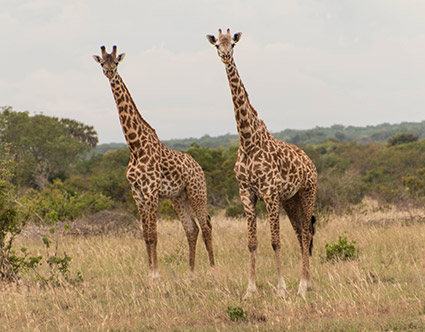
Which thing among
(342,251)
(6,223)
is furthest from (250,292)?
(6,223)

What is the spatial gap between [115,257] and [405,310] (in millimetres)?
6291

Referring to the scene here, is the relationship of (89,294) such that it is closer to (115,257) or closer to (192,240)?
(192,240)

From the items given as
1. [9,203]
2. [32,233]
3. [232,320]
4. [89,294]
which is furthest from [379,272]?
[32,233]

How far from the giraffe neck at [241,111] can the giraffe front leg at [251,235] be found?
726 mm

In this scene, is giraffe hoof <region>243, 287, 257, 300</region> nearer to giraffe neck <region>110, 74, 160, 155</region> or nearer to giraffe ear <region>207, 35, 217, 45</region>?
giraffe neck <region>110, 74, 160, 155</region>

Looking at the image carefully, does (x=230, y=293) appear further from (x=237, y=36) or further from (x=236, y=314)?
(x=237, y=36)

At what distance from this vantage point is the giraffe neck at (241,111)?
7062 mm

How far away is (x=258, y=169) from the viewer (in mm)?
6938

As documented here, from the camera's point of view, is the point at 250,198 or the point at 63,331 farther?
the point at 250,198

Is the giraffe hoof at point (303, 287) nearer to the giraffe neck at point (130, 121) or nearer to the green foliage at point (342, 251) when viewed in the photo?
the green foliage at point (342, 251)

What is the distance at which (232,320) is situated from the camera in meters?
5.76

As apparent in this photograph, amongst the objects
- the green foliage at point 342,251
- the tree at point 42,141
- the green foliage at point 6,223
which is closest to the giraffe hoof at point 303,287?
the green foliage at point 342,251

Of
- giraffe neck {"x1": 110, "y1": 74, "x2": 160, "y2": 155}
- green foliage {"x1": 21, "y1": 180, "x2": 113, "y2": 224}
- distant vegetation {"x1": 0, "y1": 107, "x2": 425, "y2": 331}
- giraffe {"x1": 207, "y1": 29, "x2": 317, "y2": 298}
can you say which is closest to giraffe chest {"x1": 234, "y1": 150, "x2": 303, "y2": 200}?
giraffe {"x1": 207, "y1": 29, "x2": 317, "y2": 298}

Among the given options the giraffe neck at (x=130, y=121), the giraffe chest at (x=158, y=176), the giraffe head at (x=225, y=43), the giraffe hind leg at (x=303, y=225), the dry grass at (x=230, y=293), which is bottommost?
the dry grass at (x=230, y=293)
